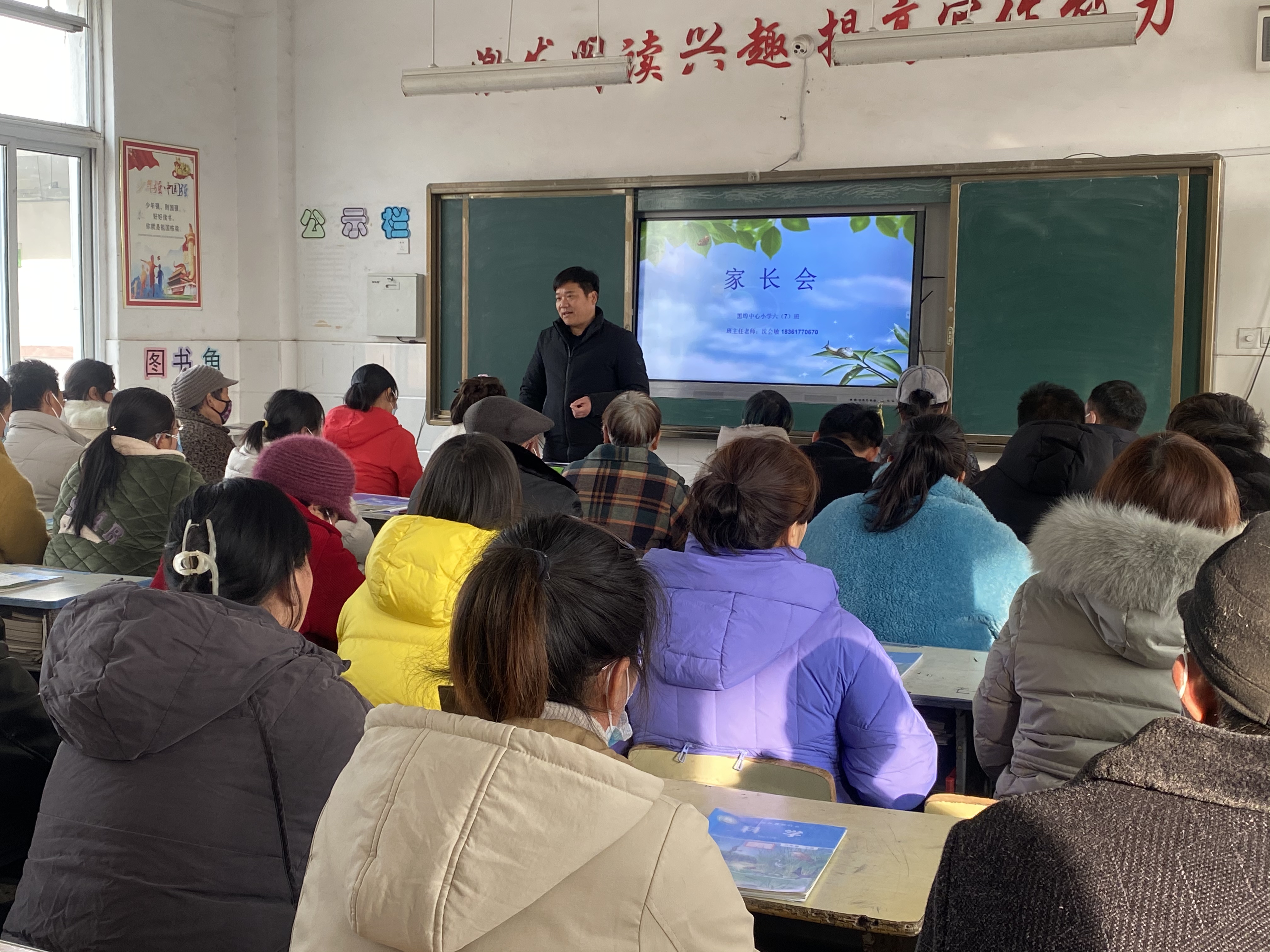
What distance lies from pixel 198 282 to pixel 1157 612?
258 inches

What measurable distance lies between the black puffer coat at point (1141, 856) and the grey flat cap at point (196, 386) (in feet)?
16.6

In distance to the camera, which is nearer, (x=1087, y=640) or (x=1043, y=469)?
(x=1087, y=640)

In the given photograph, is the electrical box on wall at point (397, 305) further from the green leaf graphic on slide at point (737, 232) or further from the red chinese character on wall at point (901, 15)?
the red chinese character on wall at point (901, 15)

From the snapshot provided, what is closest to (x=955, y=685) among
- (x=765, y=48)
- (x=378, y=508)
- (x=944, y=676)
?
(x=944, y=676)

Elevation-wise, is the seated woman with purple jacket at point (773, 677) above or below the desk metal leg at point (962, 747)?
above

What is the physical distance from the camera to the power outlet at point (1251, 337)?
5.30 m

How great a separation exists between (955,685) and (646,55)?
186 inches

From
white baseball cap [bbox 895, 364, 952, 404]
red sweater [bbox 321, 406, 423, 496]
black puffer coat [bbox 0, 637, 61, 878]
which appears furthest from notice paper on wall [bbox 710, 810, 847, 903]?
red sweater [bbox 321, 406, 423, 496]

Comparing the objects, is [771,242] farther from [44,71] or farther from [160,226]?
[44,71]

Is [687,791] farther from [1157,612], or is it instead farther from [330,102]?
[330,102]

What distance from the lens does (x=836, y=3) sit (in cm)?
588

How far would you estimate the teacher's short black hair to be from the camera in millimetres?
5586

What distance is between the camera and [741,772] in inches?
80.4

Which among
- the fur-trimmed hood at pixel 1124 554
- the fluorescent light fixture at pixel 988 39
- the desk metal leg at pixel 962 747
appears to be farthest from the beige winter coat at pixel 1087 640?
the fluorescent light fixture at pixel 988 39
